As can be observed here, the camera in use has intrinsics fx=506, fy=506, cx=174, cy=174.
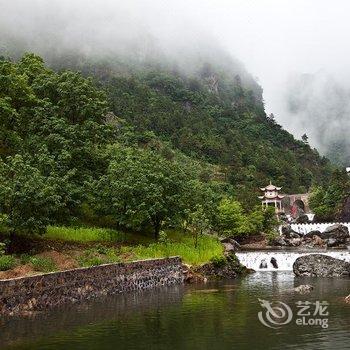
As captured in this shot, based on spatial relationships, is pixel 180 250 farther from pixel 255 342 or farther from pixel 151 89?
pixel 151 89

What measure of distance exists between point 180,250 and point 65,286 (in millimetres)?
12443

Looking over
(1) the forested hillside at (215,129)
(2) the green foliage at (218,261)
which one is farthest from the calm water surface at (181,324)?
(1) the forested hillside at (215,129)

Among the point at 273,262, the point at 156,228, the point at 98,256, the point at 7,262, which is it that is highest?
the point at 156,228

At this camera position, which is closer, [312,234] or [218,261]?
[218,261]

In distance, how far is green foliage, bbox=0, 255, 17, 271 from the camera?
1072 inches

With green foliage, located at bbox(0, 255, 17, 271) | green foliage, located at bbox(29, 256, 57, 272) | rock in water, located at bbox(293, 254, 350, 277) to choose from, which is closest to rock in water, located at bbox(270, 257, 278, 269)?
rock in water, located at bbox(293, 254, 350, 277)

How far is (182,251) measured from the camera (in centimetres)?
3784

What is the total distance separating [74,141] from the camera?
4131cm

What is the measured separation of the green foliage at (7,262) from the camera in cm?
2723

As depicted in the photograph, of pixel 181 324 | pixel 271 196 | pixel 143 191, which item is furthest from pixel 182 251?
pixel 271 196

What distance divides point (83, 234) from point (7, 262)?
9.16 meters

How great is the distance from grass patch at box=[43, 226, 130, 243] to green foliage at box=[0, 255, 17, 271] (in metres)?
5.75

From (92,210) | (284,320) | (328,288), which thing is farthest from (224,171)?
(284,320)

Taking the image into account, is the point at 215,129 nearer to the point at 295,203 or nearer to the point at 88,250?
the point at 295,203
